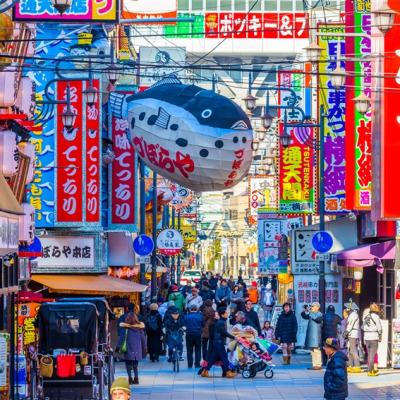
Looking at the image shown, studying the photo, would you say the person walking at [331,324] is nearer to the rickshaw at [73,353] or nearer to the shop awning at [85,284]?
the shop awning at [85,284]

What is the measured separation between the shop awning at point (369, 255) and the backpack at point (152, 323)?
5405 mm

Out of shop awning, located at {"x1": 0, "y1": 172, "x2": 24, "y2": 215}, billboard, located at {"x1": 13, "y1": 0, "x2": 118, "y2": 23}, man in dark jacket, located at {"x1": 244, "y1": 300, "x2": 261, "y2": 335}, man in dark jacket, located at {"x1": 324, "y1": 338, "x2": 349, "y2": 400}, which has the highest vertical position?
billboard, located at {"x1": 13, "y1": 0, "x2": 118, "y2": 23}

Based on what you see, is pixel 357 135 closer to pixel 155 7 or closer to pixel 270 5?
pixel 155 7

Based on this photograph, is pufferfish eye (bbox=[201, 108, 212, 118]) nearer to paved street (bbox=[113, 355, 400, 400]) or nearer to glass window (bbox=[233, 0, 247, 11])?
paved street (bbox=[113, 355, 400, 400])

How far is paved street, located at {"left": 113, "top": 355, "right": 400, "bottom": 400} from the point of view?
2536 cm

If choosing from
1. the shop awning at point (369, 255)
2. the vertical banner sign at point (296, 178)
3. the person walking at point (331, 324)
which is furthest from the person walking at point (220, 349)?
the vertical banner sign at point (296, 178)

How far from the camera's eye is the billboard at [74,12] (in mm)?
22125

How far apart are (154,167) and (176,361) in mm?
12449

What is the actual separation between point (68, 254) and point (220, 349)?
656 cm

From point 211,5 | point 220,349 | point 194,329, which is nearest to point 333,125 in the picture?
point 194,329

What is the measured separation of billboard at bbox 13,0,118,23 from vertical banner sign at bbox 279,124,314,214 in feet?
64.4

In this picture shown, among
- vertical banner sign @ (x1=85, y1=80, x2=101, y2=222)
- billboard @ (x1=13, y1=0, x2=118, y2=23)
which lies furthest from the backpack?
billboard @ (x1=13, y1=0, x2=118, y2=23)

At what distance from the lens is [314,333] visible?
34781 mm

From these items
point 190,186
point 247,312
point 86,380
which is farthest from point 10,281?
point 247,312
